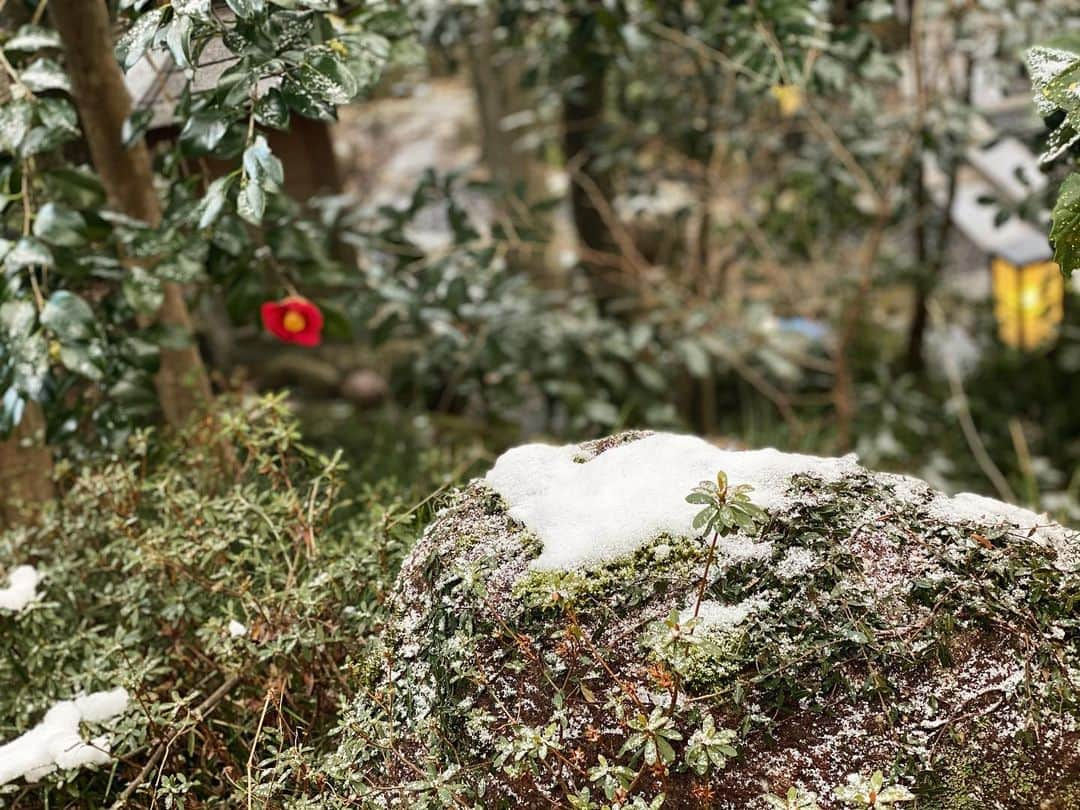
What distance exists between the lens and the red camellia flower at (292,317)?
1.93 metres

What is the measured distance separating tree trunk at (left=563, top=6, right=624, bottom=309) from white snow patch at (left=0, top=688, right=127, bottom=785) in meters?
2.41

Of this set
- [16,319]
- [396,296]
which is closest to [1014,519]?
[16,319]

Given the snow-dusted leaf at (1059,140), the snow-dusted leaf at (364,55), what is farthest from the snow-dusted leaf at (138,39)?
the snow-dusted leaf at (1059,140)

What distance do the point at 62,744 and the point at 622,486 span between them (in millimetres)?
683

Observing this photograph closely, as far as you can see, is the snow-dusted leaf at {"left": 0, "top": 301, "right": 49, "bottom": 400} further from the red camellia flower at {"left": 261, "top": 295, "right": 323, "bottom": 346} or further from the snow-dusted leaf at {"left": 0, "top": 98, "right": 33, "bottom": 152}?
the red camellia flower at {"left": 261, "top": 295, "right": 323, "bottom": 346}

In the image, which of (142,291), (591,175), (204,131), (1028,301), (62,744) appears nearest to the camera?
(62,744)

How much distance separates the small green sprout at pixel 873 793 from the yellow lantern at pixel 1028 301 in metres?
3.28

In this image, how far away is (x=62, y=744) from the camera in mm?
1192

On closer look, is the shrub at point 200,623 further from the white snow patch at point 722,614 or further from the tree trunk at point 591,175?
the tree trunk at point 591,175

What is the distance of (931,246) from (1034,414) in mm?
891

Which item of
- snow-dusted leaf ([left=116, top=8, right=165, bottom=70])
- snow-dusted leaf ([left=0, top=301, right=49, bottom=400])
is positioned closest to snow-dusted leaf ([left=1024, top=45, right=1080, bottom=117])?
snow-dusted leaf ([left=116, top=8, right=165, bottom=70])

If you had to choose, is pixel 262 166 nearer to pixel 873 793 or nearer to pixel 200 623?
pixel 200 623

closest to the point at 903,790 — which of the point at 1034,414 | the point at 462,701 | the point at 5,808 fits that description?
the point at 462,701

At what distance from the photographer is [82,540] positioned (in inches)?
63.8
